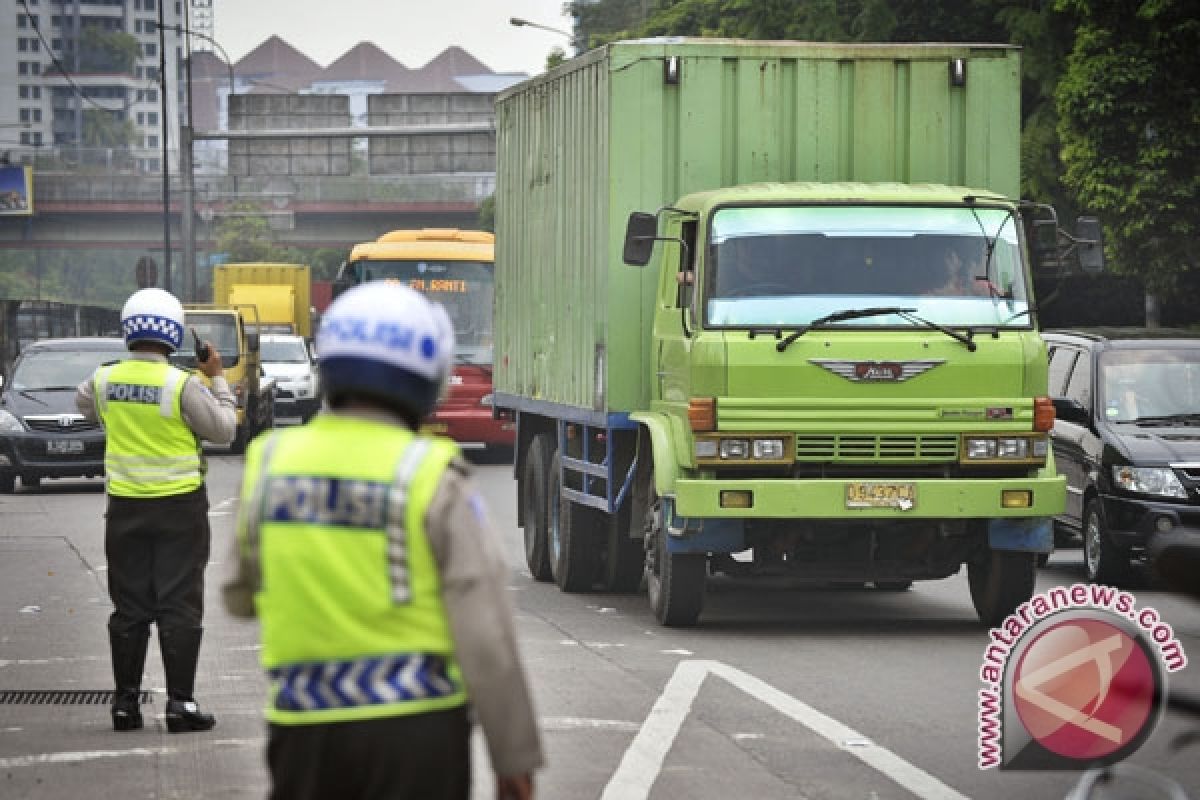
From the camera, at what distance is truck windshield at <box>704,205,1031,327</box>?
45.7ft

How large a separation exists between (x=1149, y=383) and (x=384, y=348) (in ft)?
44.8

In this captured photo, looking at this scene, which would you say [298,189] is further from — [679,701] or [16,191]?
[679,701]

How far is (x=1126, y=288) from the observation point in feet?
131

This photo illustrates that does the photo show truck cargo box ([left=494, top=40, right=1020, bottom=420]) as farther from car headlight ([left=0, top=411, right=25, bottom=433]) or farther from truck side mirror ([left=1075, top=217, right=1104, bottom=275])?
car headlight ([left=0, top=411, right=25, bottom=433])

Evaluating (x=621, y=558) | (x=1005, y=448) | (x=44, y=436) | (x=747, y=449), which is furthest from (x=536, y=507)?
(x=44, y=436)

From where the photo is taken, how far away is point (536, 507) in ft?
59.2

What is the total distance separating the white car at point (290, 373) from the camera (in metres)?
45.2

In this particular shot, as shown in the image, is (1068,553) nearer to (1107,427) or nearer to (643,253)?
(1107,427)

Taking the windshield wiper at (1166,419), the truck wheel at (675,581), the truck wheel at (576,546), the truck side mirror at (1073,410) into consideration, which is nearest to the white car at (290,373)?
the truck side mirror at (1073,410)

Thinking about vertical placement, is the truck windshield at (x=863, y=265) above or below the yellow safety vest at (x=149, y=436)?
above

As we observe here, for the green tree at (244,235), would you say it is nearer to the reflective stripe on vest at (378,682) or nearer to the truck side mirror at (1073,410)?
the truck side mirror at (1073,410)

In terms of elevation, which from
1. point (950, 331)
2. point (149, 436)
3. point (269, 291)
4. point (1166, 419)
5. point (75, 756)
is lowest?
point (75, 756)

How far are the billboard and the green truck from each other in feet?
276

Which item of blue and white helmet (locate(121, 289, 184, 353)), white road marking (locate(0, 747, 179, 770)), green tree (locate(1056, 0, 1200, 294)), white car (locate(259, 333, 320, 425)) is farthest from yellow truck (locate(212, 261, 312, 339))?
white road marking (locate(0, 747, 179, 770))
